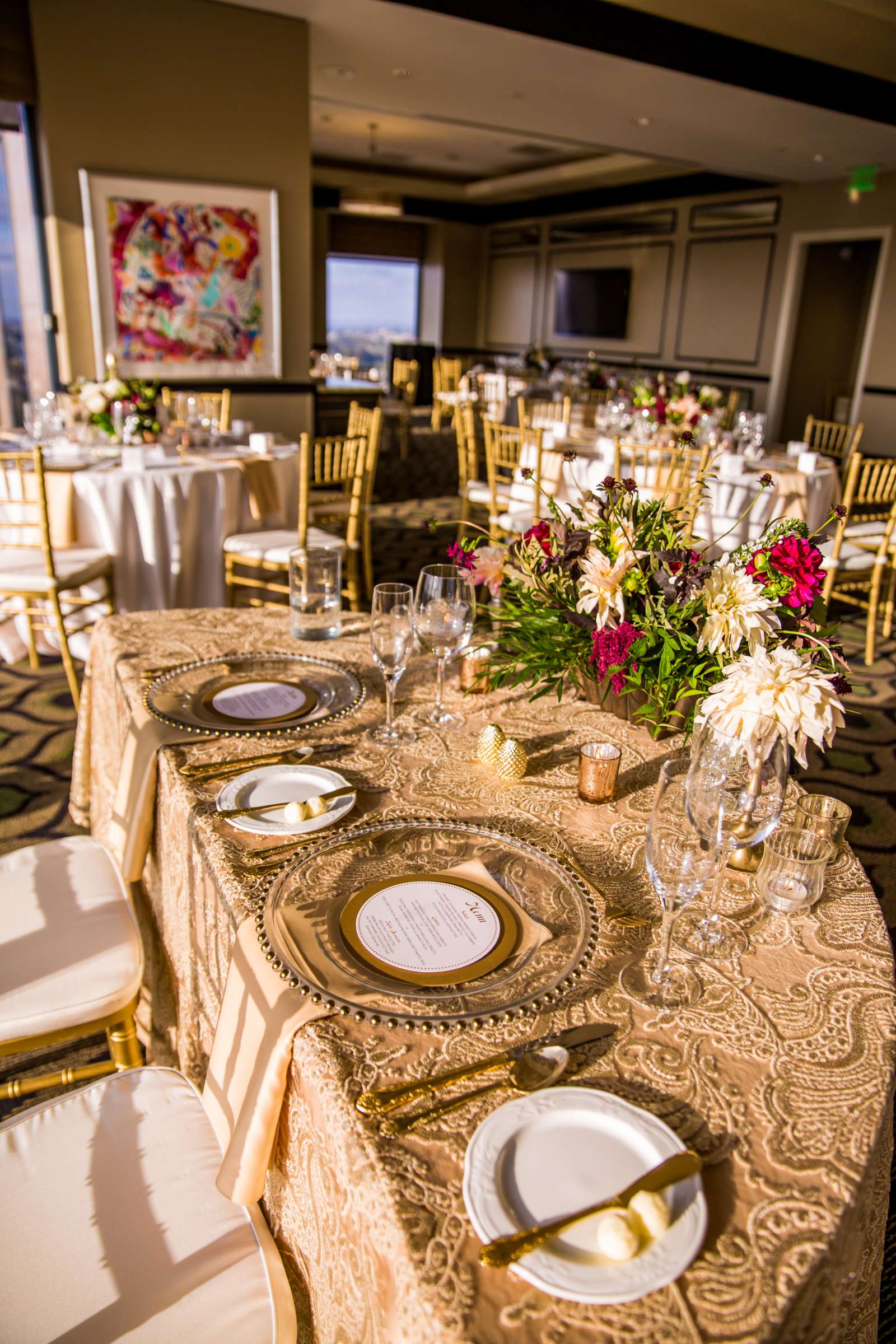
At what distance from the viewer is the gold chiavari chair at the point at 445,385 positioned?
36.0ft

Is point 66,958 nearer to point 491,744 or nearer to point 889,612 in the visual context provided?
point 491,744

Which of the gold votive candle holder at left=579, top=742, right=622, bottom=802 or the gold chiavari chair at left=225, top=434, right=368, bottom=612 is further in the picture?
the gold chiavari chair at left=225, top=434, right=368, bottom=612

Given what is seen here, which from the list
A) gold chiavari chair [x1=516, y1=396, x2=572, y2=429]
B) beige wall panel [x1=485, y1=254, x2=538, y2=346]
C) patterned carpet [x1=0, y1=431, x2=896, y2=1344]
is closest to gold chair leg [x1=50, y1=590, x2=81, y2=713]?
patterned carpet [x1=0, y1=431, x2=896, y2=1344]

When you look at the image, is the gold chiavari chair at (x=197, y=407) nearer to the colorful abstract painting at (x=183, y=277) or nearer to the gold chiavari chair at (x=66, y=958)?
the colorful abstract painting at (x=183, y=277)

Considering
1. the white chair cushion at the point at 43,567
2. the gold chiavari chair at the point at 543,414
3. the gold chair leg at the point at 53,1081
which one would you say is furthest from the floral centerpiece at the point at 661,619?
the gold chiavari chair at the point at 543,414

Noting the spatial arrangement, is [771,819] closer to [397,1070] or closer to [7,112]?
[397,1070]

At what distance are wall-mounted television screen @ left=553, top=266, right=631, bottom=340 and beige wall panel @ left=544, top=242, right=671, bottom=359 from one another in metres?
0.08

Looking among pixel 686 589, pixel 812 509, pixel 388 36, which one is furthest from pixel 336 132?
pixel 686 589

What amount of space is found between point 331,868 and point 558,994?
0.98ft

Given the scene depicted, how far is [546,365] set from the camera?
389 inches

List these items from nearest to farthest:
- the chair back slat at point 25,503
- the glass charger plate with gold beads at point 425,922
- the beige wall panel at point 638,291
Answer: the glass charger plate with gold beads at point 425,922 → the chair back slat at point 25,503 → the beige wall panel at point 638,291

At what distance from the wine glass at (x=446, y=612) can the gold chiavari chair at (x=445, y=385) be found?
384 inches

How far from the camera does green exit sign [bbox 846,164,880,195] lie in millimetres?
7422

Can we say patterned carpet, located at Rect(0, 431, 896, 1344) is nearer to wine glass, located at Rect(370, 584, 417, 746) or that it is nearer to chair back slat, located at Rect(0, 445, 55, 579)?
chair back slat, located at Rect(0, 445, 55, 579)
